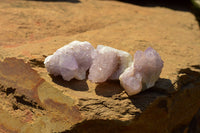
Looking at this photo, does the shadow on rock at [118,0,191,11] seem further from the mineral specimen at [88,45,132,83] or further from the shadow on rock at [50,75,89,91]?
the shadow on rock at [50,75,89,91]

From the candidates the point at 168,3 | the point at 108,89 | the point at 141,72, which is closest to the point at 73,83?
the point at 108,89

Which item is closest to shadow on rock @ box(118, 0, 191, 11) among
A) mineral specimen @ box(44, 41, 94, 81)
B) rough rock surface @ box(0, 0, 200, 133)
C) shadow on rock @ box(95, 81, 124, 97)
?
rough rock surface @ box(0, 0, 200, 133)

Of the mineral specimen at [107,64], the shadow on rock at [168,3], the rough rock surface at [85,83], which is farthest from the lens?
the shadow on rock at [168,3]

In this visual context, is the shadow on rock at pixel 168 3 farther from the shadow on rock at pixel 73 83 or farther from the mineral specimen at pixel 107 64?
the shadow on rock at pixel 73 83

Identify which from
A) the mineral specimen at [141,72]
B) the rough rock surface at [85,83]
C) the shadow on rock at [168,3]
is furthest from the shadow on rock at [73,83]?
the shadow on rock at [168,3]

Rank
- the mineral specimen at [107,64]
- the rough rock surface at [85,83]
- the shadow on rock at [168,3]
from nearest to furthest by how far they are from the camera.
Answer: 1. the rough rock surface at [85,83]
2. the mineral specimen at [107,64]
3. the shadow on rock at [168,3]

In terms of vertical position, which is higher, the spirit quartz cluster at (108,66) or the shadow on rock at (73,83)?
the spirit quartz cluster at (108,66)

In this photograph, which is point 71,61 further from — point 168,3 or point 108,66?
point 168,3

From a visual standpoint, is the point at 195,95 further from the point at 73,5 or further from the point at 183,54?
the point at 73,5

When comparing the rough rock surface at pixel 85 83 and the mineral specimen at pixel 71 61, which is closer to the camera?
the rough rock surface at pixel 85 83
